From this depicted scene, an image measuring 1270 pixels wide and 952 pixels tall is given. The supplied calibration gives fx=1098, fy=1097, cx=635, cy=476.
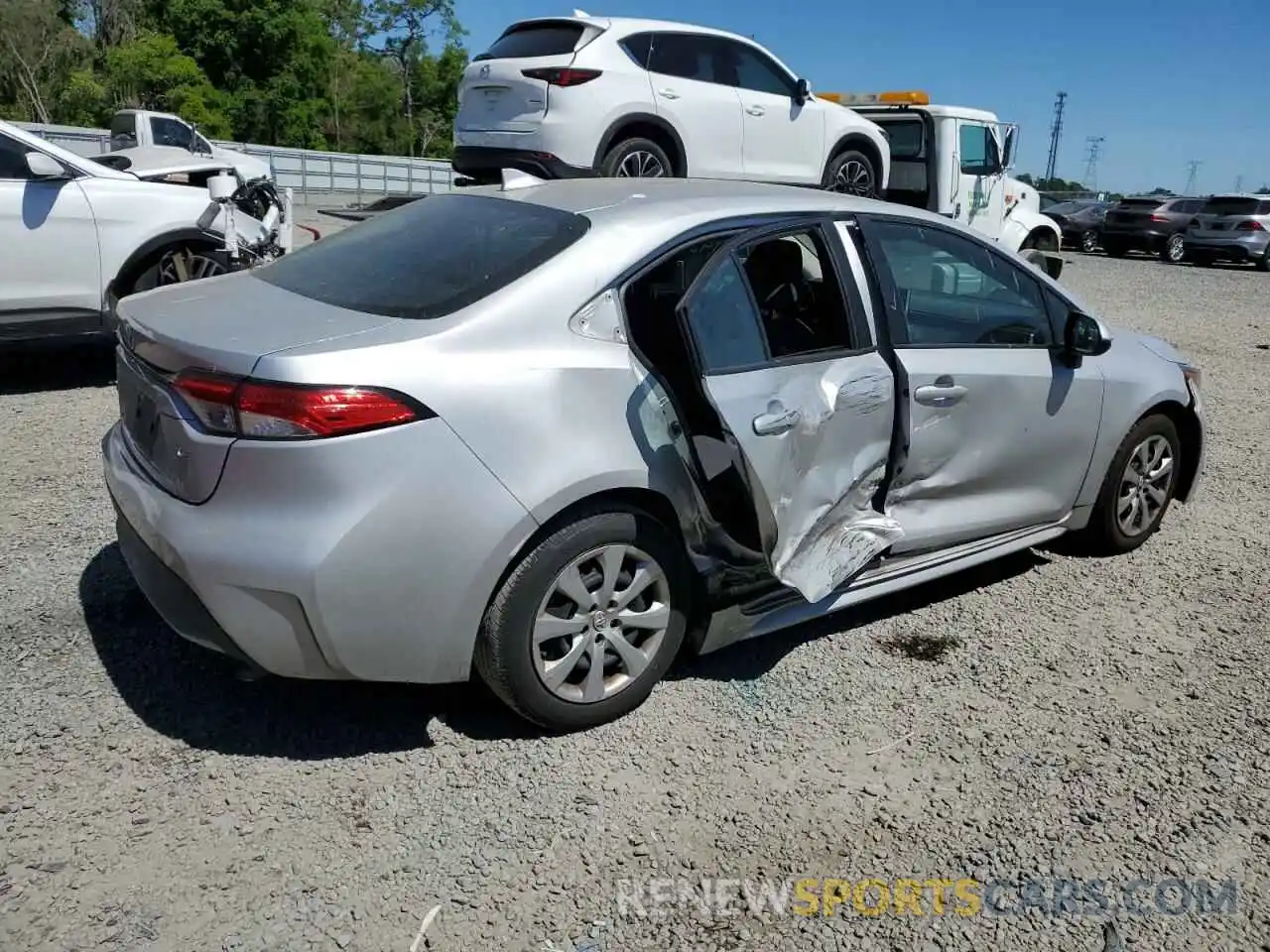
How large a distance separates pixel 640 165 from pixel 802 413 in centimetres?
628

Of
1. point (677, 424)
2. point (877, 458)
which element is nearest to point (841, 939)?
point (677, 424)

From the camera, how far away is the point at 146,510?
120 inches

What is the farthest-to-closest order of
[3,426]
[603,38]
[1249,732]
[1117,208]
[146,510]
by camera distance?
[1117,208]
[603,38]
[3,426]
[1249,732]
[146,510]

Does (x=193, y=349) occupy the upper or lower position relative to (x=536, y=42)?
lower

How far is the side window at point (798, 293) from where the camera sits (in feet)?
12.2

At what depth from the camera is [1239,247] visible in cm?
2377

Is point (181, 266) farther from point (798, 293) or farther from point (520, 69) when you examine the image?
point (798, 293)

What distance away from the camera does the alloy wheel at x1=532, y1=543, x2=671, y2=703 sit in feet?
10.3

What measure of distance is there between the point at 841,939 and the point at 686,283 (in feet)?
6.46

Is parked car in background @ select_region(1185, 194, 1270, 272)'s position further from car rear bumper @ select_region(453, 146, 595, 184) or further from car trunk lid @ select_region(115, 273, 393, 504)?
car trunk lid @ select_region(115, 273, 393, 504)

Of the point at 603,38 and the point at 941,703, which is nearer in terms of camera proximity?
the point at 941,703

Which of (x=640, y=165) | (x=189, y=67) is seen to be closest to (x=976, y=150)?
(x=640, y=165)

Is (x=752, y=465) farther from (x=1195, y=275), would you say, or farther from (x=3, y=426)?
(x=1195, y=275)

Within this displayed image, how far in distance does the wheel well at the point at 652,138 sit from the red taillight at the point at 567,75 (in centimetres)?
47
